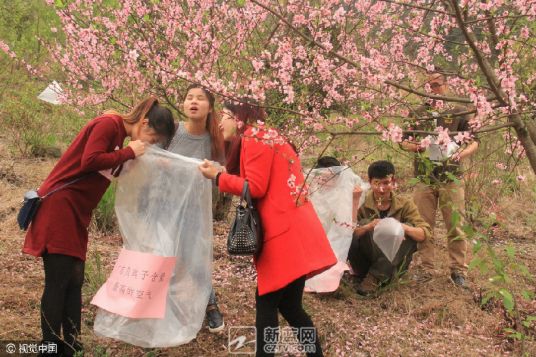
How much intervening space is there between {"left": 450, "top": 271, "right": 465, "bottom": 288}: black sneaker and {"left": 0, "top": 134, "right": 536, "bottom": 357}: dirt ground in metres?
0.04

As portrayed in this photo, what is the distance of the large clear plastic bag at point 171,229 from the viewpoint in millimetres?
2770

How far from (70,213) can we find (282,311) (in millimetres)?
1129

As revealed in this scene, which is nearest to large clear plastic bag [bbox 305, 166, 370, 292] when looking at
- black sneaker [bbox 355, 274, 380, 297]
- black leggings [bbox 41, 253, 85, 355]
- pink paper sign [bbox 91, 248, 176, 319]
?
black sneaker [bbox 355, 274, 380, 297]

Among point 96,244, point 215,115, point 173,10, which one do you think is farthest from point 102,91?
point 215,115

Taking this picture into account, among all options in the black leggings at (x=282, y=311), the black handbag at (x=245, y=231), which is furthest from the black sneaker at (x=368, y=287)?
the black handbag at (x=245, y=231)

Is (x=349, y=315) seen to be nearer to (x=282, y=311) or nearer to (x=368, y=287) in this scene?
(x=368, y=287)

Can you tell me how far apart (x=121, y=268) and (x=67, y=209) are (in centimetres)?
44

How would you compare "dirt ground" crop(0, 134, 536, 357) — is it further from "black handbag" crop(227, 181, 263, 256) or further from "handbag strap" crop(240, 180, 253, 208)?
"handbag strap" crop(240, 180, 253, 208)

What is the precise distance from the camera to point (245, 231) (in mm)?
2398

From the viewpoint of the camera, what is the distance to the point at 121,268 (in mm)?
2740

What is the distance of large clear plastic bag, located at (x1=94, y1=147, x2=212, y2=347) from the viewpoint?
2.77 metres

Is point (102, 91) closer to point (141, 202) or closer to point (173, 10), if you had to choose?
point (173, 10)

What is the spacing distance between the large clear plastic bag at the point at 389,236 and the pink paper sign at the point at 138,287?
4.98 feet

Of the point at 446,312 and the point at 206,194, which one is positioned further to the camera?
the point at 446,312
